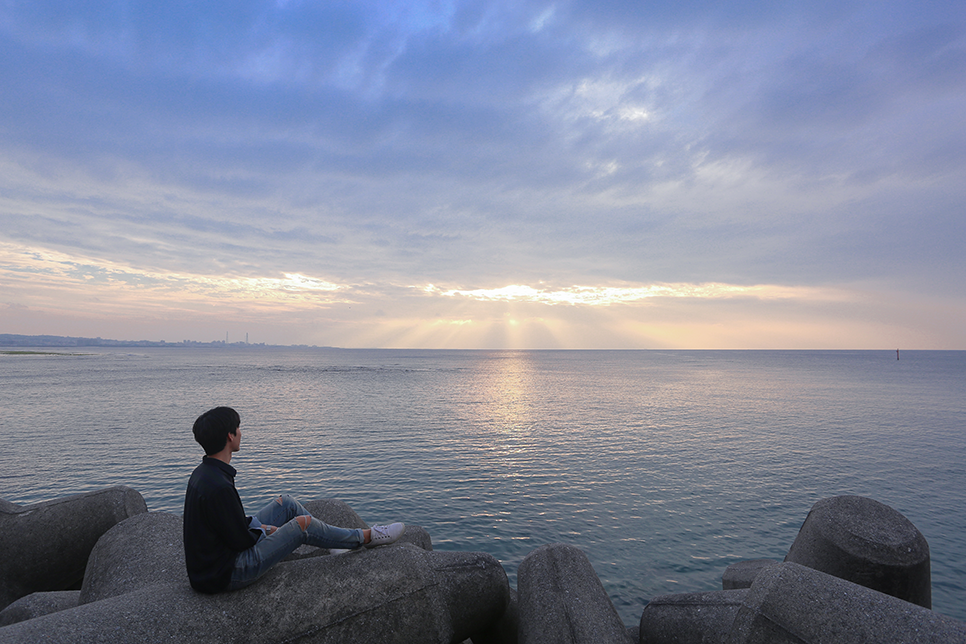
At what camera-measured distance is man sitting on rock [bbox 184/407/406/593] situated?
4875 mm

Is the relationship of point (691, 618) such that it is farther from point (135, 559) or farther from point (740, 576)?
point (135, 559)

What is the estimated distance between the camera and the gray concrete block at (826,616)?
13.8 feet

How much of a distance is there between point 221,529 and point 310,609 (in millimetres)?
1199

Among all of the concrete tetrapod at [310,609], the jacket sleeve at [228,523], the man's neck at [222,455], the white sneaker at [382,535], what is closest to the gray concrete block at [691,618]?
the concrete tetrapod at [310,609]

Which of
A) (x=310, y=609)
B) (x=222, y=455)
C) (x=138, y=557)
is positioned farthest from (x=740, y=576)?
(x=138, y=557)

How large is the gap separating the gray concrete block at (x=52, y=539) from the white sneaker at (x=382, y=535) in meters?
5.83

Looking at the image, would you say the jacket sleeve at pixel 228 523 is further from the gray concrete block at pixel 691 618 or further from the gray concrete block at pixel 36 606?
the gray concrete block at pixel 691 618

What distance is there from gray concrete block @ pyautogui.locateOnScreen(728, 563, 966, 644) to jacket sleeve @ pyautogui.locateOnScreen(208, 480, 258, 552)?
4922 mm

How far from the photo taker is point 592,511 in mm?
17500

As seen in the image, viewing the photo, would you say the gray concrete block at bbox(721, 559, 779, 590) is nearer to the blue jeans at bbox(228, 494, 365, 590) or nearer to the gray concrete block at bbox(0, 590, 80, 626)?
the blue jeans at bbox(228, 494, 365, 590)

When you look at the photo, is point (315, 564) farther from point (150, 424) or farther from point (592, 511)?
point (150, 424)

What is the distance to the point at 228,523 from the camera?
195 inches

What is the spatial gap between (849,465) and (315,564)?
2786 centimetres

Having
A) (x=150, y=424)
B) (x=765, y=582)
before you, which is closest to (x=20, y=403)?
(x=150, y=424)
